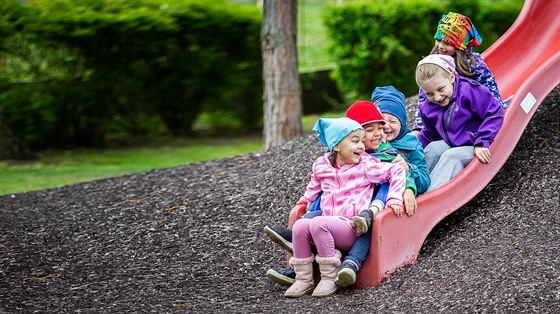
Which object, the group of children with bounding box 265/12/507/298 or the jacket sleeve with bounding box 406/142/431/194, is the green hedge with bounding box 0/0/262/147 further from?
the jacket sleeve with bounding box 406/142/431/194

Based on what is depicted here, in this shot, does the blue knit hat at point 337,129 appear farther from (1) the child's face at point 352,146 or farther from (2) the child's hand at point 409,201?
(2) the child's hand at point 409,201

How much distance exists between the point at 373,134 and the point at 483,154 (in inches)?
33.9

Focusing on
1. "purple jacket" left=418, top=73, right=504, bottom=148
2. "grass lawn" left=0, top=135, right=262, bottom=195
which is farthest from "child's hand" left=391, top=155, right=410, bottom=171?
"grass lawn" left=0, top=135, right=262, bottom=195

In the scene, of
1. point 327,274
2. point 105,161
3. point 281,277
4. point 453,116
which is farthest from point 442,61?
point 105,161

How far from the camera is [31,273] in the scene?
18.3 ft

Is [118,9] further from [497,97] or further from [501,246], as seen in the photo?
[501,246]

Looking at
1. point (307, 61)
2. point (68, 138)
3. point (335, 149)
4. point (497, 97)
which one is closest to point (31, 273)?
point (335, 149)

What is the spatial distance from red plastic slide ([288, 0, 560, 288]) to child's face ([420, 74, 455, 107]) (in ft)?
1.43

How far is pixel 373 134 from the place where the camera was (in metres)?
5.20

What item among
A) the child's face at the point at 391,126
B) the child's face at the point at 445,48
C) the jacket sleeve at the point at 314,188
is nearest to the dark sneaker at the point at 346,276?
the jacket sleeve at the point at 314,188

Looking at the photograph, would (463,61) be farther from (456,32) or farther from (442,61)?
(442,61)

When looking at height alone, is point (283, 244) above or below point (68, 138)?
above

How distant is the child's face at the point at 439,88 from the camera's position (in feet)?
18.3

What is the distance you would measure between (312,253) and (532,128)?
7.96ft
